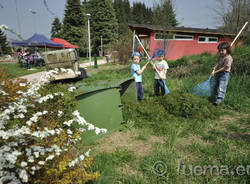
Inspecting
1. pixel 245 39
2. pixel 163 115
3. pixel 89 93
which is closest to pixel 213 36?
pixel 245 39

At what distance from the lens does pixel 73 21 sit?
2895cm

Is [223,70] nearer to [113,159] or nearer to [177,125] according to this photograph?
[177,125]

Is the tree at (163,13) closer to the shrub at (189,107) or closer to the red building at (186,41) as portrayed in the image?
the red building at (186,41)

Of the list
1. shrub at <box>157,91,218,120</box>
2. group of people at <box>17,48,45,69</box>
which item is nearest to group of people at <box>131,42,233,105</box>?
shrub at <box>157,91,218,120</box>

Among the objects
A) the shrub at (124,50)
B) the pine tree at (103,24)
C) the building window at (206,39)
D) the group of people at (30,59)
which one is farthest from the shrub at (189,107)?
the pine tree at (103,24)

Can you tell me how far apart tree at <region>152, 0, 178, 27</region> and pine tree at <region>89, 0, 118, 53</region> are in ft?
74.4

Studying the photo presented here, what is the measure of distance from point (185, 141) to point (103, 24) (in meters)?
32.0

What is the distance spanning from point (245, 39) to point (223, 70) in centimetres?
598

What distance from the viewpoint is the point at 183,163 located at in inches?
76.3

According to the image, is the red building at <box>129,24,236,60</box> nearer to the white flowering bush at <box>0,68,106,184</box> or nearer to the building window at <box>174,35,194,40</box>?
the building window at <box>174,35,194,40</box>

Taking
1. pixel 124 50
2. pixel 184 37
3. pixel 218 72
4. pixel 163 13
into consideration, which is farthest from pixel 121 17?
pixel 218 72

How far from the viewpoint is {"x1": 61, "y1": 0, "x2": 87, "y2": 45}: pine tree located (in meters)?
28.3

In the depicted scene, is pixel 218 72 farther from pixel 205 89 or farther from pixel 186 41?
pixel 186 41

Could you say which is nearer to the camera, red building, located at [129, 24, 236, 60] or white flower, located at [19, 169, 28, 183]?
white flower, located at [19, 169, 28, 183]
